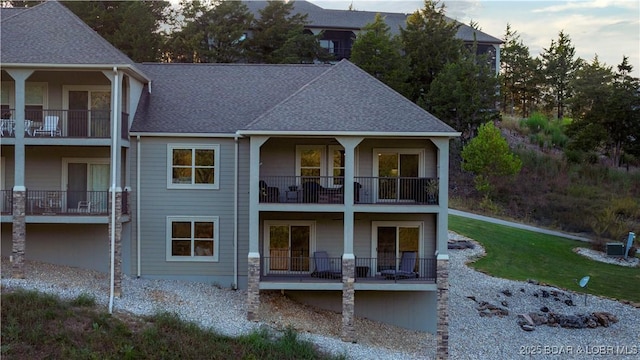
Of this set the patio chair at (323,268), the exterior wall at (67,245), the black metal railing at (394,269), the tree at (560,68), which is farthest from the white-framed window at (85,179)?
the tree at (560,68)

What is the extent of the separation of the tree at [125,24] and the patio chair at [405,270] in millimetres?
25526

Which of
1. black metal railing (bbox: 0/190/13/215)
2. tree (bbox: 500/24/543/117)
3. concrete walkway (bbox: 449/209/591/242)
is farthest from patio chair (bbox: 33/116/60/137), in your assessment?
tree (bbox: 500/24/543/117)

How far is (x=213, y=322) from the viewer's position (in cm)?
1864

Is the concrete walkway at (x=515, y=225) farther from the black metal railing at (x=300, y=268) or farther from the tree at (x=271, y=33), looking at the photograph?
the black metal railing at (x=300, y=268)

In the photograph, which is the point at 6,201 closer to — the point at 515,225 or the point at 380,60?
the point at 380,60

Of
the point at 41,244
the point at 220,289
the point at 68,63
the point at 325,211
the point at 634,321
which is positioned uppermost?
the point at 68,63

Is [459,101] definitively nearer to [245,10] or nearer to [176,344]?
[245,10]

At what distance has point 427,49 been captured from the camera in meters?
47.2

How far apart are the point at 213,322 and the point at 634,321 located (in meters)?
16.5

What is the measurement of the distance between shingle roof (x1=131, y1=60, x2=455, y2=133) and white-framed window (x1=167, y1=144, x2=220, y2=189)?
0.70 meters

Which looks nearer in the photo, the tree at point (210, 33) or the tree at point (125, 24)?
the tree at point (125, 24)

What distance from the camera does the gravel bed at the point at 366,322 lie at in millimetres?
19078

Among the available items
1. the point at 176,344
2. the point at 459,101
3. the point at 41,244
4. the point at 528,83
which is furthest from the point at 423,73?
the point at 176,344

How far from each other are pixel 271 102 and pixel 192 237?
6015 millimetres
